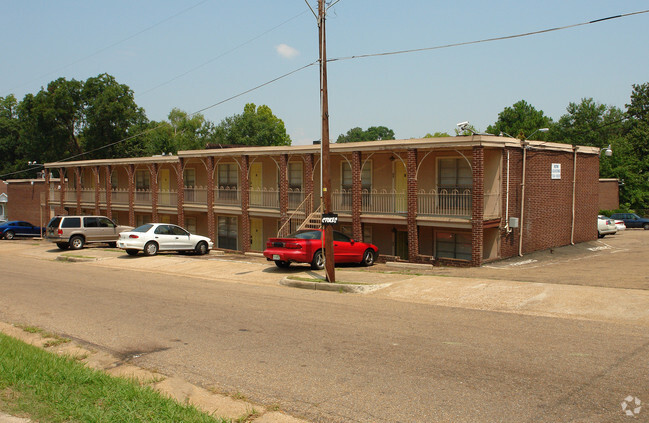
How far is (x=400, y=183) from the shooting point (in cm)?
2488

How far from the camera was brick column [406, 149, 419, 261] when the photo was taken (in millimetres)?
22172

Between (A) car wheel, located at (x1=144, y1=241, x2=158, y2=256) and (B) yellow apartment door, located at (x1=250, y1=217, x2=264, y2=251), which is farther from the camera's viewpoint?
(B) yellow apartment door, located at (x1=250, y1=217, x2=264, y2=251)

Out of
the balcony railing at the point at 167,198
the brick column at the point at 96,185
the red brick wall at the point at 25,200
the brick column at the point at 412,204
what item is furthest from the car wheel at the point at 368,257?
the red brick wall at the point at 25,200

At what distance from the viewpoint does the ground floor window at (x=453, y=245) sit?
22953 millimetres

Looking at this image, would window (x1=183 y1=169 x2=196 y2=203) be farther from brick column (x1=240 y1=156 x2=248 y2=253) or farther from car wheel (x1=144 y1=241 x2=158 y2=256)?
car wheel (x1=144 y1=241 x2=158 y2=256)

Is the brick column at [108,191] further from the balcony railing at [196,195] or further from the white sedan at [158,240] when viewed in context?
the white sedan at [158,240]

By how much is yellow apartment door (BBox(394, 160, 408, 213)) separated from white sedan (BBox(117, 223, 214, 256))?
1017cm

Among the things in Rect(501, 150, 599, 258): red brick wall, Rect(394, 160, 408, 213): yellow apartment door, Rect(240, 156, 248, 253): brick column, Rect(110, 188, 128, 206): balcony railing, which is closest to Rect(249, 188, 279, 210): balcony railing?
Rect(240, 156, 248, 253): brick column

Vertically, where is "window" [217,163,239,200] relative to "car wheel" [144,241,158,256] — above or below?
Result: above

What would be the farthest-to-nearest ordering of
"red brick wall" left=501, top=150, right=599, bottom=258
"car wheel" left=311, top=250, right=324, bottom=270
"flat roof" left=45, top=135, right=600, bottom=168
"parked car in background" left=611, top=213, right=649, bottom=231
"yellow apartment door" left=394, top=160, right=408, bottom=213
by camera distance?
"parked car in background" left=611, top=213, right=649, bottom=231 < "yellow apartment door" left=394, top=160, right=408, bottom=213 < "red brick wall" left=501, top=150, right=599, bottom=258 < "flat roof" left=45, top=135, right=600, bottom=168 < "car wheel" left=311, top=250, right=324, bottom=270

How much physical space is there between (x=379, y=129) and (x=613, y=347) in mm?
168461

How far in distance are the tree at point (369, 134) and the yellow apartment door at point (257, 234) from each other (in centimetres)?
13761

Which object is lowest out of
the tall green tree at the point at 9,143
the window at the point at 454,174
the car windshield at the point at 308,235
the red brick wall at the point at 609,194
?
the car windshield at the point at 308,235

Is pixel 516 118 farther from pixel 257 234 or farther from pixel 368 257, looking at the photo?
pixel 368 257
